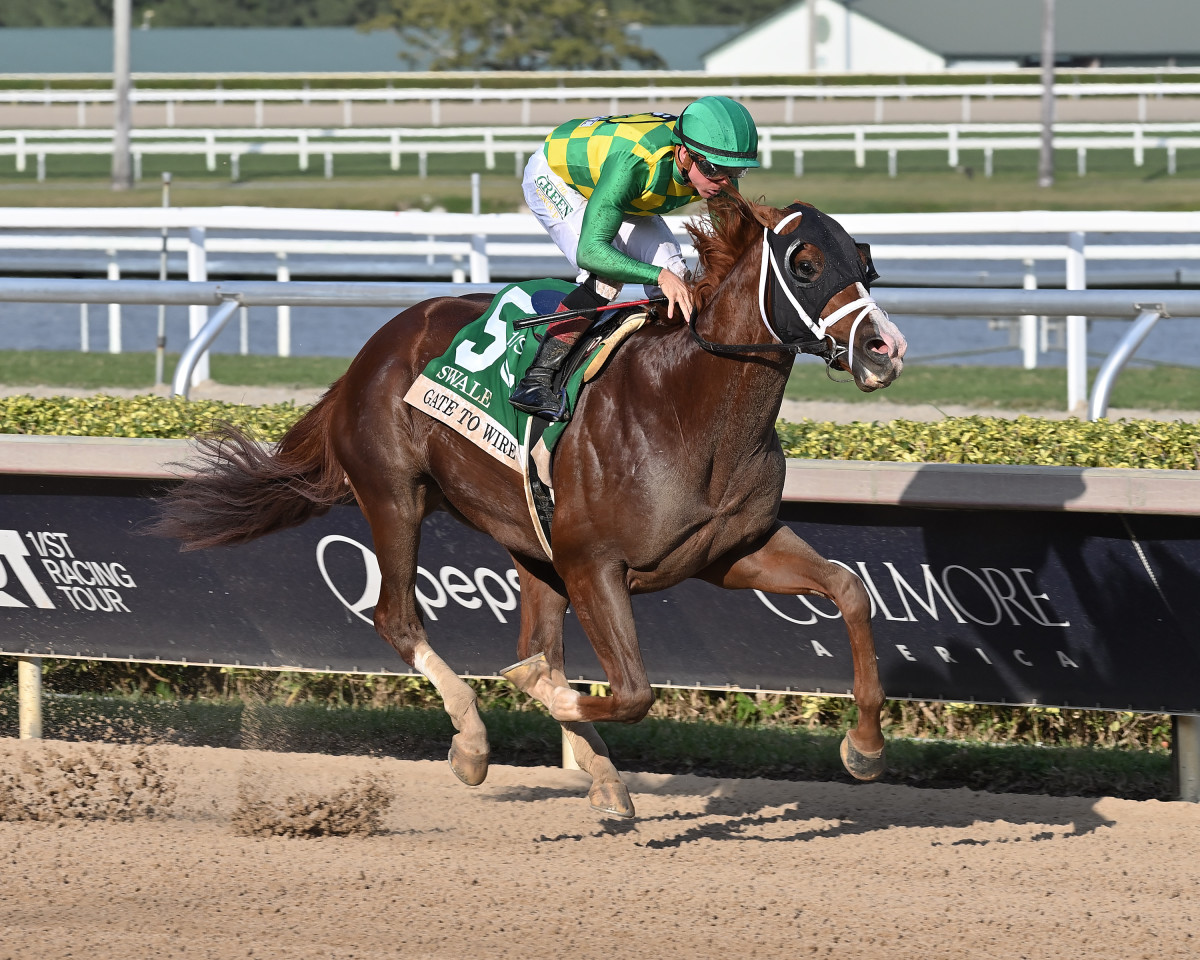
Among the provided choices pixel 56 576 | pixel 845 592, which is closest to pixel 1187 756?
pixel 845 592

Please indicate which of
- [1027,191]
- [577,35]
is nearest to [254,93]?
[1027,191]

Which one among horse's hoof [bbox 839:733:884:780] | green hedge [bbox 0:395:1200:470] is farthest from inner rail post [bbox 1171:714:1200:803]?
horse's hoof [bbox 839:733:884:780]

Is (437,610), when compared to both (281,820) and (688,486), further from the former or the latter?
(688,486)

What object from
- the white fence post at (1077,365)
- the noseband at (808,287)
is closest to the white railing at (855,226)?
the white fence post at (1077,365)

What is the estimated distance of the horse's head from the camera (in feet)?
11.0

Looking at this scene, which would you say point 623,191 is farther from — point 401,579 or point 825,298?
point 401,579

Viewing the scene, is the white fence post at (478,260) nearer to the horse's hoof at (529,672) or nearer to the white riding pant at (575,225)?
the white riding pant at (575,225)

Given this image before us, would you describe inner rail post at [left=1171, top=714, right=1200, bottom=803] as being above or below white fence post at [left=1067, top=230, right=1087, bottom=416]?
below

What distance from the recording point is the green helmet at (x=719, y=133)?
3.79 metres

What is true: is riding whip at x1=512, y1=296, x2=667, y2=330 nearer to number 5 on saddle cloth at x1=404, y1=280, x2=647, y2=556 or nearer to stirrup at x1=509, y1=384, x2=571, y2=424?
number 5 on saddle cloth at x1=404, y1=280, x2=647, y2=556

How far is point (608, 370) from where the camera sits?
3.98 meters

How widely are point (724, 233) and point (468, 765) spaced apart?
154 cm

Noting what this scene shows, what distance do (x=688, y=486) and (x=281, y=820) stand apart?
4.97 ft

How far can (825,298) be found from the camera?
11.4 feet
